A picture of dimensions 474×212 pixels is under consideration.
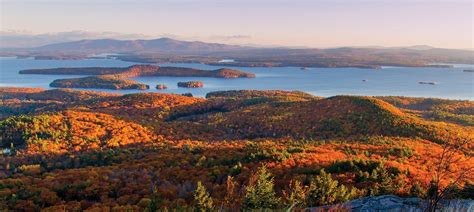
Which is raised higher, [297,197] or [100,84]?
[297,197]

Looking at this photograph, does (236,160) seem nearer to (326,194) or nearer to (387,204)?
(326,194)

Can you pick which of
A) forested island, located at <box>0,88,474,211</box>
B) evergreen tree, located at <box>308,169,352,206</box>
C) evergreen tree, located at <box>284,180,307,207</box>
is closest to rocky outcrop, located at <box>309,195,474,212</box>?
forested island, located at <box>0,88,474,211</box>

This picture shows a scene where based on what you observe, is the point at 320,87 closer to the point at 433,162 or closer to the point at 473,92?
the point at 473,92

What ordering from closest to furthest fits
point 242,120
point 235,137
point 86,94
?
point 235,137 → point 242,120 → point 86,94

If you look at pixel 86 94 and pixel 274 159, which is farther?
pixel 86 94

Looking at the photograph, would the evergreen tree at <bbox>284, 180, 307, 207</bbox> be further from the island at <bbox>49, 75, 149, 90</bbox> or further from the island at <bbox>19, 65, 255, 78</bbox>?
the island at <bbox>19, 65, 255, 78</bbox>

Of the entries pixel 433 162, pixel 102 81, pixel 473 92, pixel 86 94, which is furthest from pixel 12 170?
pixel 473 92

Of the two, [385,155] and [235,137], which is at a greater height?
[385,155]

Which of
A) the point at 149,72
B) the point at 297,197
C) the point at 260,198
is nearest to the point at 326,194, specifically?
the point at 297,197
